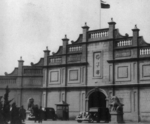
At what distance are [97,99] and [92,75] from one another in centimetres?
306

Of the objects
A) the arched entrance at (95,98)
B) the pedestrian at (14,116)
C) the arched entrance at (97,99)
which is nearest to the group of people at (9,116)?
the pedestrian at (14,116)

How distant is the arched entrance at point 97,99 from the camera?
4278 cm

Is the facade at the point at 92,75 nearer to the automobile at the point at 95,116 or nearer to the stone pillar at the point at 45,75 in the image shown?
the stone pillar at the point at 45,75

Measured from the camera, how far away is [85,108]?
4291 cm

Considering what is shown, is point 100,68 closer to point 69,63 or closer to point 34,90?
point 69,63

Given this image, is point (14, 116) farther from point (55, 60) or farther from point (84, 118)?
point (55, 60)

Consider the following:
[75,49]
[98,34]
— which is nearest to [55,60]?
[75,49]

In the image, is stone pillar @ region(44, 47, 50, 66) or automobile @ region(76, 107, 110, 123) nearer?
automobile @ region(76, 107, 110, 123)

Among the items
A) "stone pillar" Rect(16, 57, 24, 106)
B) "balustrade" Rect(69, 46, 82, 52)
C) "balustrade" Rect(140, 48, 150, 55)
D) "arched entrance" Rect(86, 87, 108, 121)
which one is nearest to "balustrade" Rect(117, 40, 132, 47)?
"balustrade" Rect(140, 48, 150, 55)

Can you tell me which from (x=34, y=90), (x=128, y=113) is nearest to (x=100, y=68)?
(x=128, y=113)

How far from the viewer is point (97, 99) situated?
42875 mm

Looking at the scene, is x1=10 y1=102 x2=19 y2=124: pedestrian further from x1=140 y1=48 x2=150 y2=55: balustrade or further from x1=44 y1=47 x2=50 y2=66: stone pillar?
x1=44 y1=47 x2=50 y2=66: stone pillar

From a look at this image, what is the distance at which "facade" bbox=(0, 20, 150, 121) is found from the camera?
38.7m

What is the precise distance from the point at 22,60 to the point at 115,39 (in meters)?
15.9
